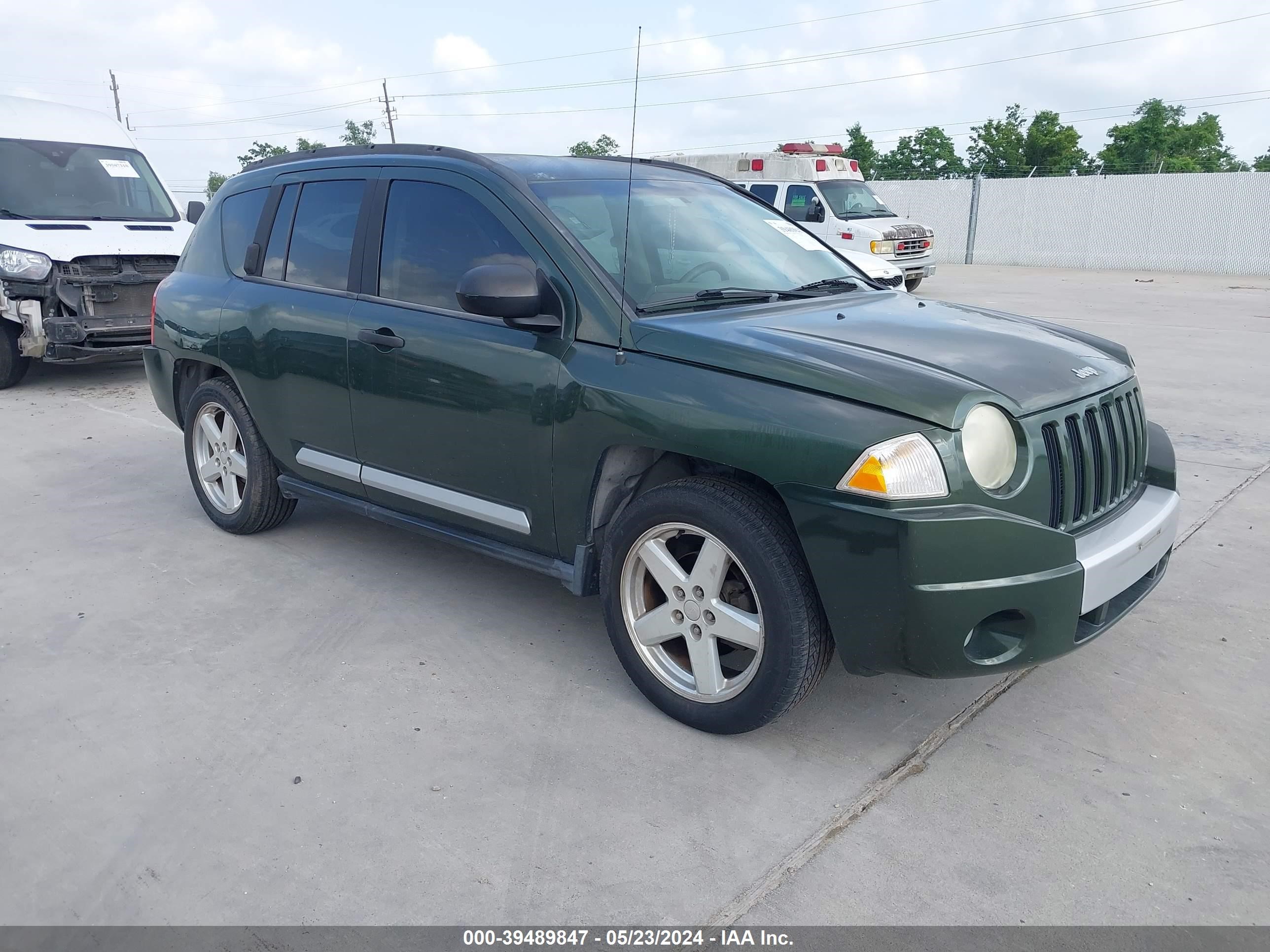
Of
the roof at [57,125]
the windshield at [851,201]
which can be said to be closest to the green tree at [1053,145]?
the windshield at [851,201]

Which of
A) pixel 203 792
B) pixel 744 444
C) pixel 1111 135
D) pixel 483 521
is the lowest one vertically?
pixel 203 792

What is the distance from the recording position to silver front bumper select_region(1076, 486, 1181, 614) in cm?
297

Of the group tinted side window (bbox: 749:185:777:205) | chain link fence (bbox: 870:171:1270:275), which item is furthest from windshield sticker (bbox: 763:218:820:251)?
chain link fence (bbox: 870:171:1270:275)

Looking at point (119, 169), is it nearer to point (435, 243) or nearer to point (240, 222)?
point (240, 222)

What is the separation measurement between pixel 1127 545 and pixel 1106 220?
92.1ft

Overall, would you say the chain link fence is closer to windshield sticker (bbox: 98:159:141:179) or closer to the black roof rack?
windshield sticker (bbox: 98:159:141:179)

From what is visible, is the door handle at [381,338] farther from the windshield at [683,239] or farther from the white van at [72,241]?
the white van at [72,241]

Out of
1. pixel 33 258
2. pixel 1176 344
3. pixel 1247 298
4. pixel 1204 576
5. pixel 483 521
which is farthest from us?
pixel 1247 298

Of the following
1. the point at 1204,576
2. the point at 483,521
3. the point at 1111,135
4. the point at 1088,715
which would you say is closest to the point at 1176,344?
the point at 1204,576

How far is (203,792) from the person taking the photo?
305 centimetres

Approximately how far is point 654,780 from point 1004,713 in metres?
1.23

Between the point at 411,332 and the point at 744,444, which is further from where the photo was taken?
the point at 411,332

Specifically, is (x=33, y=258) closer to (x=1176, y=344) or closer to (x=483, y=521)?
(x=483, y=521)

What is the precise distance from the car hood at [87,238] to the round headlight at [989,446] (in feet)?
23.6
